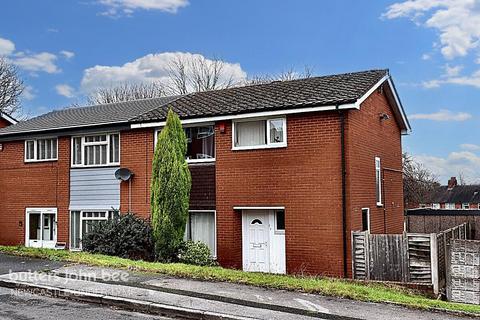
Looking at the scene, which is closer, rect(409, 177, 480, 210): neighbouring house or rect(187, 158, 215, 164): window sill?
rect(187, 158, 215, 164): window sill

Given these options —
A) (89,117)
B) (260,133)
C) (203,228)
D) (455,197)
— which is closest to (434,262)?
(260,133)

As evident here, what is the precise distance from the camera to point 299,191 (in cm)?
1445

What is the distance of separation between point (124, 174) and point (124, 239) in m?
2.89

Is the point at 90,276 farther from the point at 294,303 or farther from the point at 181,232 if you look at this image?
the point at 294,303

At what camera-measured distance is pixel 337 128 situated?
1412cm

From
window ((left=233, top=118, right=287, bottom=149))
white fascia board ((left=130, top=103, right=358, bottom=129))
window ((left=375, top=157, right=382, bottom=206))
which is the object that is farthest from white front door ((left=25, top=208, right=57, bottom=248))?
window ((left=375, top=157, right=382, bottom=206))

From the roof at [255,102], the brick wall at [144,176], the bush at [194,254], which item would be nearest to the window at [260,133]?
the roof at [255,102]

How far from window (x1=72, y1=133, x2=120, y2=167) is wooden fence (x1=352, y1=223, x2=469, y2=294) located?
899cm

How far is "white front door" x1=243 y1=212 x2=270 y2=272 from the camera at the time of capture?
1522cm

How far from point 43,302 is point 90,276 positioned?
81.3 inches

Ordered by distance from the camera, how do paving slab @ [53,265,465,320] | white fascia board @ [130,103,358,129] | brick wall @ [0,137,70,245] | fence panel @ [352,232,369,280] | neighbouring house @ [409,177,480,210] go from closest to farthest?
paving slab @ [53,265,465,320]
fence panel @ [352,232,369,280]
white fascia board @ [130,103,358,129]
brick wall @ [0,137,70,245]
neighbouring house @ [409,177,480,210]

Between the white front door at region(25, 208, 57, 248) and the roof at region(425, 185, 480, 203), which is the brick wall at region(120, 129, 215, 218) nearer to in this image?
the white front door at region(25, 208, 57, 248)

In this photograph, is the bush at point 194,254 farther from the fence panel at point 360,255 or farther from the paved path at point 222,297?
the fence panel at point 360,255

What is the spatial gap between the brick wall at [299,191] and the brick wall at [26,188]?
680 centimetres
